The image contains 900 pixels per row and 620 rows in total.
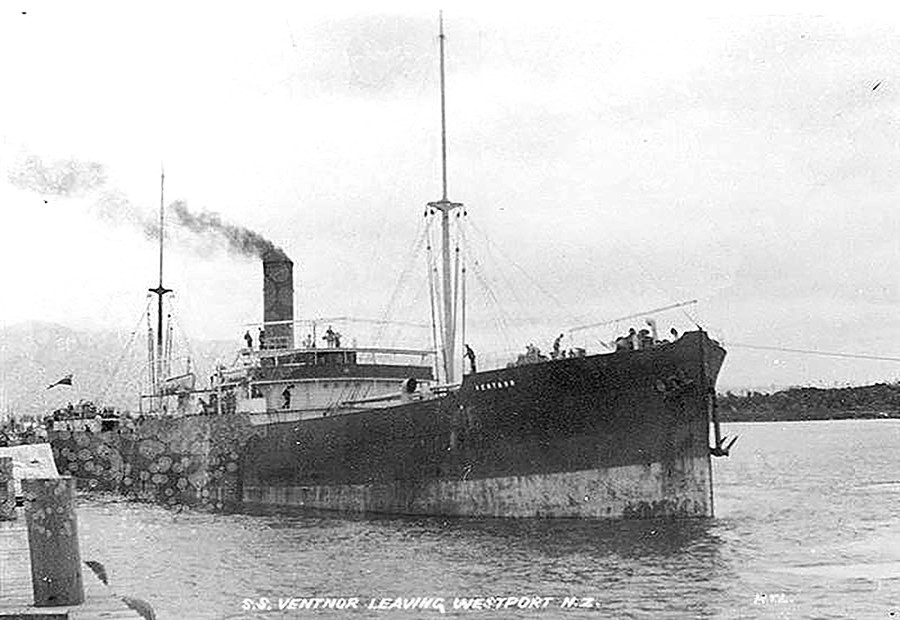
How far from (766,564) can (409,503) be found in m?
8.35

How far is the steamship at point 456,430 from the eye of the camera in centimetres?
2077

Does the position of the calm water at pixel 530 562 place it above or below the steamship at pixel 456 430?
below

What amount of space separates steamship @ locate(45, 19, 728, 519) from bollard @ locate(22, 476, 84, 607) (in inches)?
506

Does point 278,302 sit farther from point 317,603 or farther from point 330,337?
point 317,603

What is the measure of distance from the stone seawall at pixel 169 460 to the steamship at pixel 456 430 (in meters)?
0.10

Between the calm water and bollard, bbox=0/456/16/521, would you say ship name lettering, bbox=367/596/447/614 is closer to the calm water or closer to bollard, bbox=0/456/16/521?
the calm water

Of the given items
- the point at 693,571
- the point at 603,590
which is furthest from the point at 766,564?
the point at 603,590

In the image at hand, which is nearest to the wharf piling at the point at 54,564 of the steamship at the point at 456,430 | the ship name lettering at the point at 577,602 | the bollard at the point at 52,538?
the bollard at the point at 52,538

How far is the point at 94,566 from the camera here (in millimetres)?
12102

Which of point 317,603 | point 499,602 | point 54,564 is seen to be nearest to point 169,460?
point 317,603

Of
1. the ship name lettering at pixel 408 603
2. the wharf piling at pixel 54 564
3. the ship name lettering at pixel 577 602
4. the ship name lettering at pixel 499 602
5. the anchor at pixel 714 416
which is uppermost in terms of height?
the anchor at pixel 714 416

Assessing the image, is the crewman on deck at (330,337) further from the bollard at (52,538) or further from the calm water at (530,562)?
the bollard at (52,538)

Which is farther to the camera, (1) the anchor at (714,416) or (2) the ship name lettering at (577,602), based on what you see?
(1) the anchor at (714,416)

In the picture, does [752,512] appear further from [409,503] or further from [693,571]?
[693,571]
